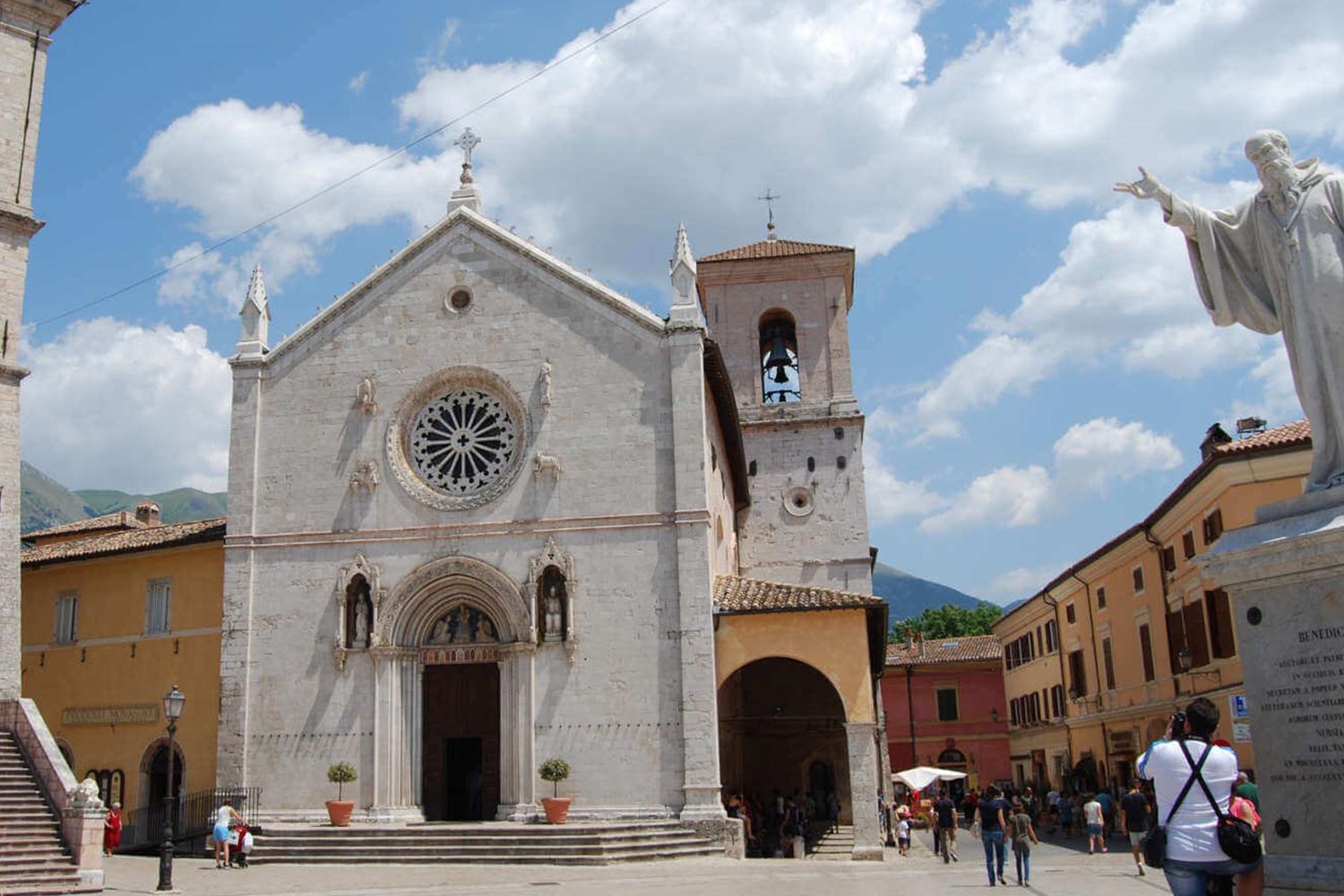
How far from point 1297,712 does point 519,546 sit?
20.6m

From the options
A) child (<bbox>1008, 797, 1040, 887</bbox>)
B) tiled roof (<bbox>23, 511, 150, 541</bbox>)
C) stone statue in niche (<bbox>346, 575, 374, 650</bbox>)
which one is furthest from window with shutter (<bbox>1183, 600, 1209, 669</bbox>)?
tiled roof (<bbox>23, 511, 150, 541</bbox>)

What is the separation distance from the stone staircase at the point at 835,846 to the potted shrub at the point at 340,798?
958 cm

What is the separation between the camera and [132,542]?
29.5 metres

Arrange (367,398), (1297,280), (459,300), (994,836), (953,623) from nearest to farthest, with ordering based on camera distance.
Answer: (1297,280)
(994,836)
(367,398)
(459,300)
(953,623)

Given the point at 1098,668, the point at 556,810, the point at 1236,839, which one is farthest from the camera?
the point at 1098,668

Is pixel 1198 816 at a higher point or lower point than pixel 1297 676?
lower

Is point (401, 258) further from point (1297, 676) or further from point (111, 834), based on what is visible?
point (1297, 676)

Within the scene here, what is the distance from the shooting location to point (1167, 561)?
31.0m

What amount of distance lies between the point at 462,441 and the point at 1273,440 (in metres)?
17.2

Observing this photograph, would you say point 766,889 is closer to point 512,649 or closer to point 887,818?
point 512,649

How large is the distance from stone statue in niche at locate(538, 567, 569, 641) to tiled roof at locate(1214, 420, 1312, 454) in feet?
46.3

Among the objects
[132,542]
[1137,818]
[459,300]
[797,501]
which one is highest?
[459,300]

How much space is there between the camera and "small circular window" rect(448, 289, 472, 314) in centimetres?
2753

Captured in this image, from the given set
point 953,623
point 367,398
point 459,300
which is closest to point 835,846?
point 367,398
